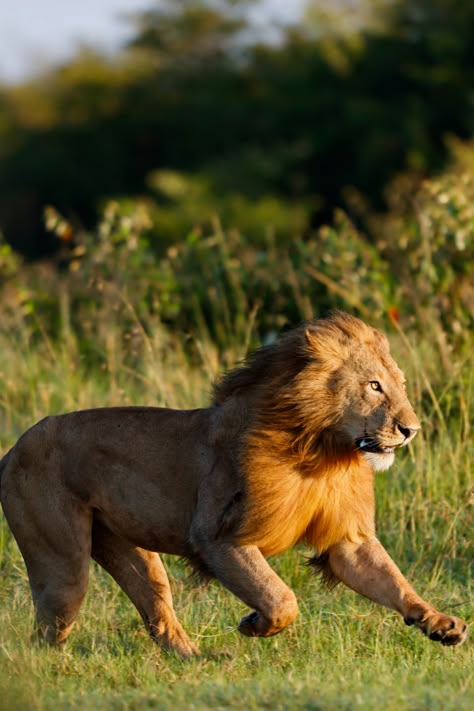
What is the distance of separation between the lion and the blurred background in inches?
136

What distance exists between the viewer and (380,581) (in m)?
5.44

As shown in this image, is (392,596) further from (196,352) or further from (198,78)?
(198,78)

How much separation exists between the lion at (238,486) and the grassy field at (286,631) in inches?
8.5

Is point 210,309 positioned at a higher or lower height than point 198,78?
lower

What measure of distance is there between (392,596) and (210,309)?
5569 millimetres

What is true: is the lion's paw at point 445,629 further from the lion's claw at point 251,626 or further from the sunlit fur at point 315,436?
the lion's claw at point 251,626

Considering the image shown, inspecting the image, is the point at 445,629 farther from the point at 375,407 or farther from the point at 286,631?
the point at 286,631

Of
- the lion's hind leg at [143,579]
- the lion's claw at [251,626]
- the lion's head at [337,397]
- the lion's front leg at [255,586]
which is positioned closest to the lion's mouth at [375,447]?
the lion's head at [337,397]

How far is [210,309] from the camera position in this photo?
424 inches

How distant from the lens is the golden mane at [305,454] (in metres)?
5.34

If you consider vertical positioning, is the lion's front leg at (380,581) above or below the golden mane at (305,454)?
below

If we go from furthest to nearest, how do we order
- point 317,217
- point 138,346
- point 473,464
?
1. point 317,217
2. point 138,346
3. point 473,464

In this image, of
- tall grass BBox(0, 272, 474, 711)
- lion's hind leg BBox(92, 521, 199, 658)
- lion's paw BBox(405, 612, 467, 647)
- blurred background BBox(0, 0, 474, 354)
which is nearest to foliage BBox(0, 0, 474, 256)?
blurred background BBox(0, 0, 474, 354)

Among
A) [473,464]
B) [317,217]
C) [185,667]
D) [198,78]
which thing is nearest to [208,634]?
[185,667]
